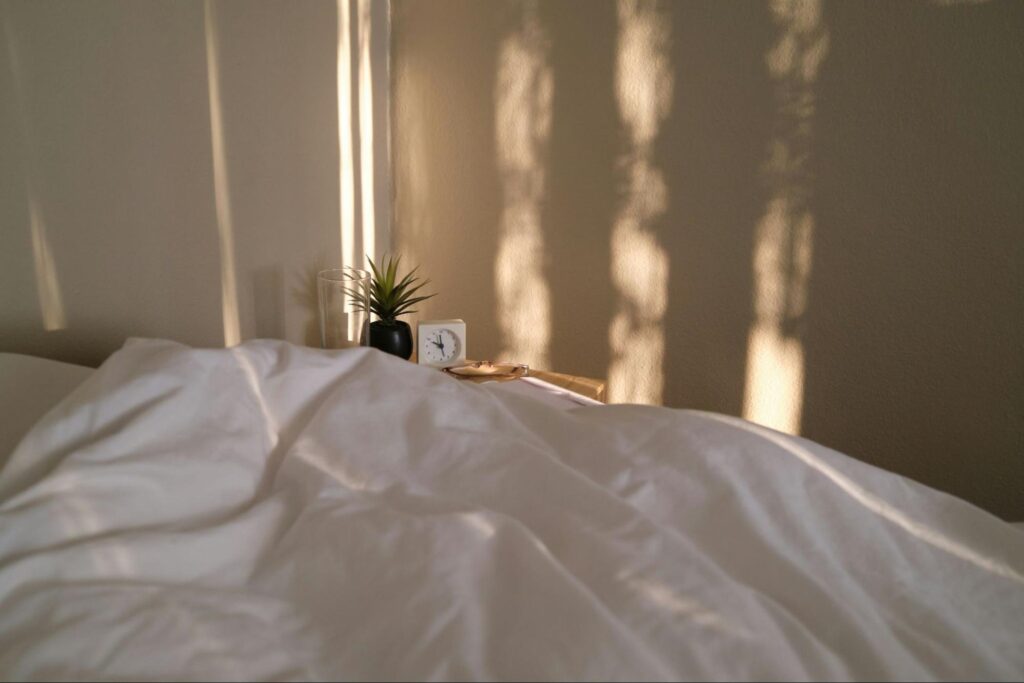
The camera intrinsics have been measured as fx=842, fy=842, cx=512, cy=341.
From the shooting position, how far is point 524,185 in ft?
8.40

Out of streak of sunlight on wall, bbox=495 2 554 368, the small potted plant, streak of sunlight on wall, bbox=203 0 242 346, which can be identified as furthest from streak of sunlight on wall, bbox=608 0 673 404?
streak of sunlight on wall, bbox=203 0 242 346

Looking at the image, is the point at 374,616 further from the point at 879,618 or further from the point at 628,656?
the point at 879,618

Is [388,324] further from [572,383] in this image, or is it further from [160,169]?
[160,169]

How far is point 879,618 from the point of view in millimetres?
850

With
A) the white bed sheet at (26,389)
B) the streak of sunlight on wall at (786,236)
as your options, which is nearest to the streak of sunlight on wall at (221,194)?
the white bed sheet at (26,389)

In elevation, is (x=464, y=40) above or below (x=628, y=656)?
above

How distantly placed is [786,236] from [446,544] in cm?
168

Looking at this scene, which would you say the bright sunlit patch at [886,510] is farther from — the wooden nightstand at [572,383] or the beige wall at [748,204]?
the beige wall at [748,204]

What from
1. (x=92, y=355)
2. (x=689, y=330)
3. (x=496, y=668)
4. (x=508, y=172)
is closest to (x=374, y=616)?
(x=496, y=668)

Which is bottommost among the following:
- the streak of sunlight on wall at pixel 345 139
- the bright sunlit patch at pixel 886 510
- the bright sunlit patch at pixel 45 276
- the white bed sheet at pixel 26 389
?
the bright sunlit patch at pixel 886 510

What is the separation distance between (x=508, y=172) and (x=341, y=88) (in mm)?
562

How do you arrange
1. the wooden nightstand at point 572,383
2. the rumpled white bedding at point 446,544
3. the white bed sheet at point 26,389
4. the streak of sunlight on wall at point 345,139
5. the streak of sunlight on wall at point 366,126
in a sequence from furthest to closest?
the streak of sunlight on wall at point 366,126 < the streak of sunlight on wall at point 345,139 < the wooden nightstand at point 572,383 < the white bed sheet at point 26,389 < the rumpled white bedding at point 446,544

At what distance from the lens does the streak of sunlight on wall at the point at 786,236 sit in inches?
85.1

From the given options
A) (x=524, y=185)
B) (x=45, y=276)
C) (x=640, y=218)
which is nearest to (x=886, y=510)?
(x=45, y=276)
